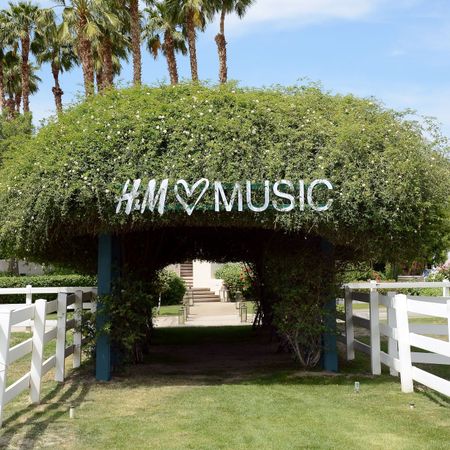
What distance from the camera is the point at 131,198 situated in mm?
8547

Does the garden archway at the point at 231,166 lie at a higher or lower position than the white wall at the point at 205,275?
higher

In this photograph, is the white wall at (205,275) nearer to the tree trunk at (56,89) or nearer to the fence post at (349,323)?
→ the tree trunk at (56,89)

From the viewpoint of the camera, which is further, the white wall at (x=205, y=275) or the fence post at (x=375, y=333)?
the white wall at (x=205, y=275)

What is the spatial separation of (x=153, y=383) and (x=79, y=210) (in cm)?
290

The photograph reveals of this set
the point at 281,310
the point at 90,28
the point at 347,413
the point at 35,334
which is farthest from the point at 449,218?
the point at 90,28

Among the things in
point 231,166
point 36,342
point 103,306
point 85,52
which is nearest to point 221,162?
point 231,166

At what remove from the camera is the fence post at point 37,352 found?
26.5 ft

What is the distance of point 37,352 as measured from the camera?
8141 mm

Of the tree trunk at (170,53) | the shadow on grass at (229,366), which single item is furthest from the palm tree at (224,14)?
the shadow on grass at (229,366)

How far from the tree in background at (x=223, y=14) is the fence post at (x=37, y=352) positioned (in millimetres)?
21792

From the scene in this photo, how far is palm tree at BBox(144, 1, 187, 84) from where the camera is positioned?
30.8m

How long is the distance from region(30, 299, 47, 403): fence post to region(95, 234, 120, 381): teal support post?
1.50 metres

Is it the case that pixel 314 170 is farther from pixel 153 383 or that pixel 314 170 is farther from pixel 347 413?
pixel 153 383

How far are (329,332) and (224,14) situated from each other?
22.0 metres
